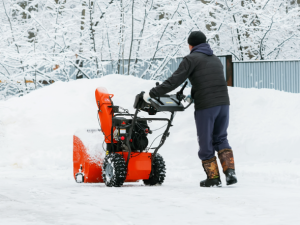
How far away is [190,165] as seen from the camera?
875 cm

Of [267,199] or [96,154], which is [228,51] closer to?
[96,154]

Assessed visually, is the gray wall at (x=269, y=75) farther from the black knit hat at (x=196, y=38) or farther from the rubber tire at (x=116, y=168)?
the rubber tire at (x=116, y=168)

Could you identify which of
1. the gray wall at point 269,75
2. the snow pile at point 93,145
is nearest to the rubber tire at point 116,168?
the snow pile at point 93,145

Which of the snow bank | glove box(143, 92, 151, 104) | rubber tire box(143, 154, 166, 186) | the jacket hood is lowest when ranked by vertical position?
the snow bank

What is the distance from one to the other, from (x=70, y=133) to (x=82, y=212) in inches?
238

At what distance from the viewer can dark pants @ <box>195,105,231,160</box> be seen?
209 inches

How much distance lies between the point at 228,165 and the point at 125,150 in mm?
1288

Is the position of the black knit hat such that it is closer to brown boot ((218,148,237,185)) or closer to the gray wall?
brown boot ((218,148,237,185))

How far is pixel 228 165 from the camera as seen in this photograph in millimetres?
5309

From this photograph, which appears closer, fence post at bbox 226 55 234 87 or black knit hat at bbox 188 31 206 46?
black knit hat at bbox 188 31 206 46

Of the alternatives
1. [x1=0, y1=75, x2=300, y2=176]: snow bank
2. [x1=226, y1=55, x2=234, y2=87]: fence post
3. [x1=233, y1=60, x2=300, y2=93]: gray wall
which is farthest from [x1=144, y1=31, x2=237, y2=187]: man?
[x1=233, y1=60, x2=300, y2=93]: gray wall

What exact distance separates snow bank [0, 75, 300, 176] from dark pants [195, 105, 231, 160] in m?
2.37

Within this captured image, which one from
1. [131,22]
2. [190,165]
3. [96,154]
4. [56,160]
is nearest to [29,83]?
[131,22]

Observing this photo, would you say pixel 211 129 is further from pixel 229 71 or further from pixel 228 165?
pixel 229 71
